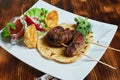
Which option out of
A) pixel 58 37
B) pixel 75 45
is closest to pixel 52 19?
pixel 58 37

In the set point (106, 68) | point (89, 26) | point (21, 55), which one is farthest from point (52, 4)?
point (106, 68)

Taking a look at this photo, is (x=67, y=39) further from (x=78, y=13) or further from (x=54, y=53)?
(x=78, y=13)

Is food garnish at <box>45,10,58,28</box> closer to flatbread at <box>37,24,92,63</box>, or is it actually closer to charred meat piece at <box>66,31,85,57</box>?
flatbread at <box>37,24,92,63</box>

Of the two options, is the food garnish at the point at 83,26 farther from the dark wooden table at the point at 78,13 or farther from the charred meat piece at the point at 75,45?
the dark wooden table at the point at 78,13

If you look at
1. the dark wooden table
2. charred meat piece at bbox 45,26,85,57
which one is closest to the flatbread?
charred meat piece at bbox 45,26,85,57

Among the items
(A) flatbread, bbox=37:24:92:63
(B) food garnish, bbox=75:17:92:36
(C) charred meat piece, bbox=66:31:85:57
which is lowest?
(A) flatbread, bbox=37:24:92:63

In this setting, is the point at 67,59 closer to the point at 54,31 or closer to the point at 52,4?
the point at 54,31

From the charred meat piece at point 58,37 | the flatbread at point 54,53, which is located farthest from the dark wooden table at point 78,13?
the charred meat piece at point 58,37
